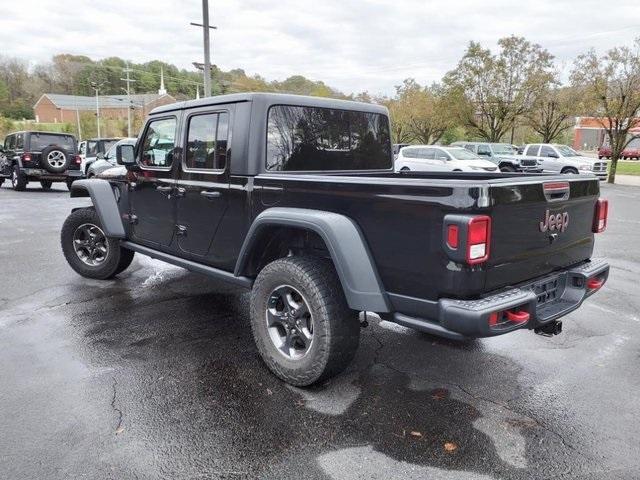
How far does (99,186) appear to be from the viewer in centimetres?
525

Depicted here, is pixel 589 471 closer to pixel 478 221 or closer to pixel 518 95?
pixel 478 221

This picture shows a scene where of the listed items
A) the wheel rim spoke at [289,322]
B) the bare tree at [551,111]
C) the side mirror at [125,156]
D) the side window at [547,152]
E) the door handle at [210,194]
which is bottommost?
the wheel rim spoke at [289,322]

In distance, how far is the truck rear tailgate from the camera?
2.68 metres

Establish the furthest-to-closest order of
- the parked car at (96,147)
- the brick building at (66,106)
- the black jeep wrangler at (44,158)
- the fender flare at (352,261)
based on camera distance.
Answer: the brick building at (66,106)
the parked car at (96,147)
the black jeep wrangler at (44,158)
the fender flare at (352,261)

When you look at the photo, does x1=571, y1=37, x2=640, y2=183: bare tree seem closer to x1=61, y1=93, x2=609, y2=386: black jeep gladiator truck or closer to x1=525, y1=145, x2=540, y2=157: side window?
x1=525, y1=145, x2=540, y2=157: side window

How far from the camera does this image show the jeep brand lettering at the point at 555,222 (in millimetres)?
2986

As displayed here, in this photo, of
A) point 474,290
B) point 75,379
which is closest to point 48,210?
point 75,379

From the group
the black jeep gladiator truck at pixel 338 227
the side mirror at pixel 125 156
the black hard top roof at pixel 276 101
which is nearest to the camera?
the black jeep gladiator truck at pixel 338 227

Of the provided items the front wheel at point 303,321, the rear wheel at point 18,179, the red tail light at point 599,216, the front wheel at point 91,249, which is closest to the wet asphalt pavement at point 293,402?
the front wheel at point 303,321

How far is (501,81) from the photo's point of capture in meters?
32.8

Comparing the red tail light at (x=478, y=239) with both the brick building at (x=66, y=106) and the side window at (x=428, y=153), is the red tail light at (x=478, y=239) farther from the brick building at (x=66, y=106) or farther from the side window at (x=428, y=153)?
the brick building at (x=66, y=106)

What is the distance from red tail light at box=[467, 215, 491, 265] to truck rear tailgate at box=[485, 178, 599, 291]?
88 mm

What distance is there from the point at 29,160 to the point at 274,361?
15.9 m

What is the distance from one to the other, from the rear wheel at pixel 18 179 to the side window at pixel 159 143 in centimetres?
1384
